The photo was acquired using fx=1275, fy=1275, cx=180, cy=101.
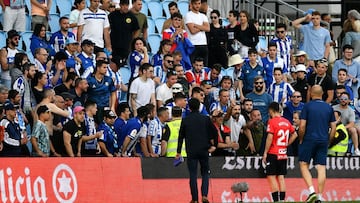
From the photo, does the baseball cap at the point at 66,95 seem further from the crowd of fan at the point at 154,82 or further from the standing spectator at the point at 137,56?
the standing spectator at the point at 137,56

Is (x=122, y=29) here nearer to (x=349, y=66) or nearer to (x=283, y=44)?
(x=283, y=44)

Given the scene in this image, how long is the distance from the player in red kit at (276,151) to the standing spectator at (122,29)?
16.2 feet

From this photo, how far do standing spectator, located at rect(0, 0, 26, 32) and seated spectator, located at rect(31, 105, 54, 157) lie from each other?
3.88m

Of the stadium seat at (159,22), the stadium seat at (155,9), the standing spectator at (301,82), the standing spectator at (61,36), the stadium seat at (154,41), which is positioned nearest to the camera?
the standing spectator at (61,36)

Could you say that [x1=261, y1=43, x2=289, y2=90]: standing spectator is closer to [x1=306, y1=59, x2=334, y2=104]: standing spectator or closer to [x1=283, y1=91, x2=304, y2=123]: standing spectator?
[x1=306, y1=59, x2=334, y2=104]: standing spectator

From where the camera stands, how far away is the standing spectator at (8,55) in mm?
24578

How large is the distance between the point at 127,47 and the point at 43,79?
361 cm

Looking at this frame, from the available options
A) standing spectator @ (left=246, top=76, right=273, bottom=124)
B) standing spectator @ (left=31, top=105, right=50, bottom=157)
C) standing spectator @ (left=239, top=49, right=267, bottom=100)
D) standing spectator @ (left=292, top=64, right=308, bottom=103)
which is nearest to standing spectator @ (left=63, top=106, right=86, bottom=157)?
standing spectator @ (left=31, top=105, right=50, bottom=157)

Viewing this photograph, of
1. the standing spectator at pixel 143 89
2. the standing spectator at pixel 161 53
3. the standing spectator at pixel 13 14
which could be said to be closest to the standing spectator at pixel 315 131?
the standing spectator at pixel 143 89

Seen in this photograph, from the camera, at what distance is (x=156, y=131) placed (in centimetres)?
2498

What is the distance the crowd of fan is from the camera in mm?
23984

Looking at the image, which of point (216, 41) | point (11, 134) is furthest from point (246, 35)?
point (11, 134)

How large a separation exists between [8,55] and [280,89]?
21.3 feet

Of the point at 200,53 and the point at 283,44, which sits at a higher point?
the point at 283,44
